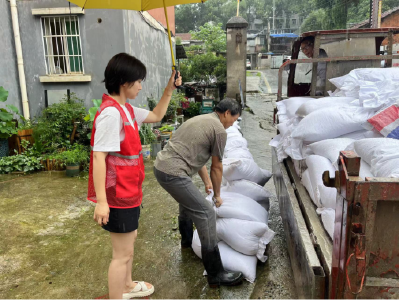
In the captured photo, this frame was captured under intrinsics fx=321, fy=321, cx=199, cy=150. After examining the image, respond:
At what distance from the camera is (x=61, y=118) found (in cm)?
587

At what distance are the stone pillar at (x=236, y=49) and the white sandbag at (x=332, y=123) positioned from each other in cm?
884

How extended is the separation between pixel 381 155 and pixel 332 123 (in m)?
0.89

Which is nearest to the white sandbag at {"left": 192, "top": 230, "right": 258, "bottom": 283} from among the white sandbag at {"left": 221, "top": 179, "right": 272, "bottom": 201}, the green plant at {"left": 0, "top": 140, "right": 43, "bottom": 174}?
the white sandbag at {"left": 221, "top": 179, "right": 272, "bottom": 201}

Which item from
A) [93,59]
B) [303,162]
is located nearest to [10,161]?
[93,59]

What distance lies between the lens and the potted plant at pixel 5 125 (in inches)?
212

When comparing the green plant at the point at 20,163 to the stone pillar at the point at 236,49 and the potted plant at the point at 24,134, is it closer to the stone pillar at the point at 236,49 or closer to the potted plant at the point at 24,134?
the potted plant at the point at 24,134

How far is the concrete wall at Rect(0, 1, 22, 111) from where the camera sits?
19.5 ft

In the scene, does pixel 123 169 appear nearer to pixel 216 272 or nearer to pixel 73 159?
pixel 216 272

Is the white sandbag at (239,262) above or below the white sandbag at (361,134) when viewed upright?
below

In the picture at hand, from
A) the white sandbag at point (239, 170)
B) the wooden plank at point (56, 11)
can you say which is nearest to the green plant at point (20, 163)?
the wooden plank at point (56, 11)

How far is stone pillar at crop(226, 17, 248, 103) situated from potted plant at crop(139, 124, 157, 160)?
587cm

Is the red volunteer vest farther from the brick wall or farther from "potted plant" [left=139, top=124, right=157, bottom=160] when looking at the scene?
the brick wall

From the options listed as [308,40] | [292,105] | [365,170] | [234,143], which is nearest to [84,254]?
[234,143]

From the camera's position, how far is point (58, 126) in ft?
19.1
